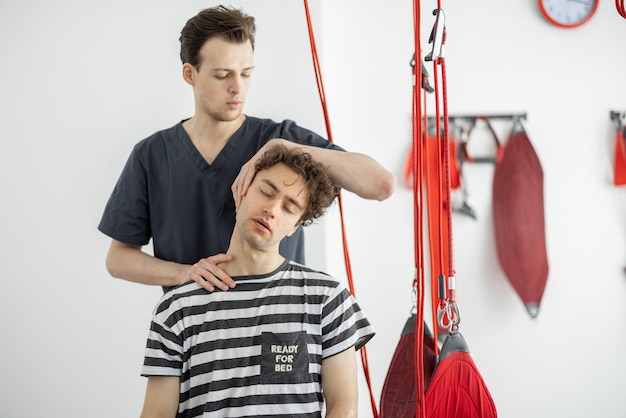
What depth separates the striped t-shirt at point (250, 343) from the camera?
4.13ft

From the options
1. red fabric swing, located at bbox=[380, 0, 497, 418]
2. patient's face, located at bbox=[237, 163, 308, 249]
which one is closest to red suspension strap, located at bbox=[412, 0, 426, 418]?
red fabric swing, located at bbox=[380, 0, 497, 418]

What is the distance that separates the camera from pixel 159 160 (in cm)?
166

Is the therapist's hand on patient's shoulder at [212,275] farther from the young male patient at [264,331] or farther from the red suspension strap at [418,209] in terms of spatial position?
the red suspension strap at [418,209]

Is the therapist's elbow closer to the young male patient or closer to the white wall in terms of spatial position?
the young male patient

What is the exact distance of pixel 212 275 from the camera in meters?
1.32

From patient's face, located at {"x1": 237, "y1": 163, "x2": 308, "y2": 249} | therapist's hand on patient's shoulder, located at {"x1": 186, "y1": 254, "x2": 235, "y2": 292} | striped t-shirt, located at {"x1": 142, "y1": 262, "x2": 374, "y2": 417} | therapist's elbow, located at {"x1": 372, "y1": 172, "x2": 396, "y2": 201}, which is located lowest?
striped t-shirt, located at {"x1": 142, "y1": 262, "x2": 374, "y2": 417}

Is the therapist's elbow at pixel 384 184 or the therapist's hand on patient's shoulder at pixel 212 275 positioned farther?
the therapist's elbow at pixel 384 184

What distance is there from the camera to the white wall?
252cm

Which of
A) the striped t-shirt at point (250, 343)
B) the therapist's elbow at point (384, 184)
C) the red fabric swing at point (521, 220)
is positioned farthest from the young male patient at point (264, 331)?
the red fabric swing at point (521, 220)

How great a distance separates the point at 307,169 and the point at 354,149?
134 cm

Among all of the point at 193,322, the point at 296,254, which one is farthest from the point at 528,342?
the point at 193,322

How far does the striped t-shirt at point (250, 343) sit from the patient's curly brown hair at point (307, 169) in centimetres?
16

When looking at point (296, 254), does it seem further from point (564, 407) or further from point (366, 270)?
point (564, 407)

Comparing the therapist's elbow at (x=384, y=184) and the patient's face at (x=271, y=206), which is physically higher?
the therapist's elbow at (x=384, y=184)
